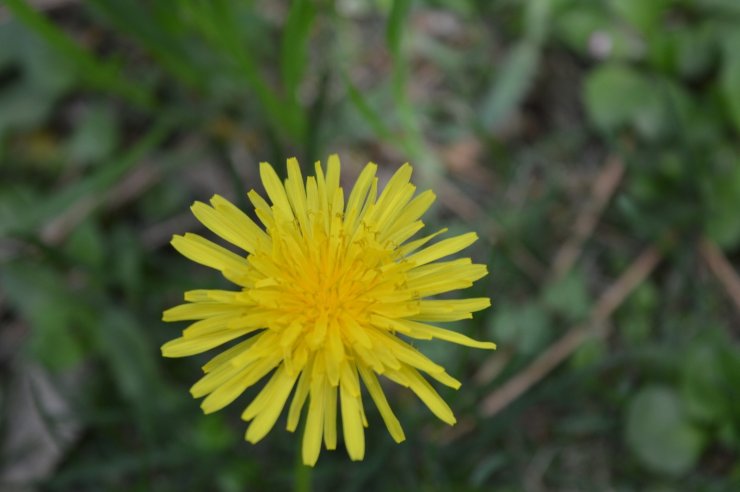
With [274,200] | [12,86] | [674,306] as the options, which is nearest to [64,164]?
[12,86]

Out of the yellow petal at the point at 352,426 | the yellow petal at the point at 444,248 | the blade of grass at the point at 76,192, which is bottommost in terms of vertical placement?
the yellow petal at the point at 352,426

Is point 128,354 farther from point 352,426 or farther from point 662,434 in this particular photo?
point 662,434

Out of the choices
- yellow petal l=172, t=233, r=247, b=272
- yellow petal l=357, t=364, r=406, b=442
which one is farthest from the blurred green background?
yellow petal l=172, t=233, r=247, b=272

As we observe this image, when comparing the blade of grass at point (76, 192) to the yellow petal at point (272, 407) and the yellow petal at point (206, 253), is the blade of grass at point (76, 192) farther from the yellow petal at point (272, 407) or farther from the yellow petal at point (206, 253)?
the yellow petal at point (272, 407)

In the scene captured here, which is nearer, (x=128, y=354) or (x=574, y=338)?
(x=128, y=354)

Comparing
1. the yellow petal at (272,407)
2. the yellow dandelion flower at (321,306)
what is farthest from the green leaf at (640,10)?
the yellow petal at (272,407)

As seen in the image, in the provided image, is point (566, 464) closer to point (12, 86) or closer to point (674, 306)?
point (674, 306)

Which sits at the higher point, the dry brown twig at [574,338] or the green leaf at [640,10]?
the green leaf at [640,10]

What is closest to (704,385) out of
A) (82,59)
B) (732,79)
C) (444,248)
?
(732,79)
